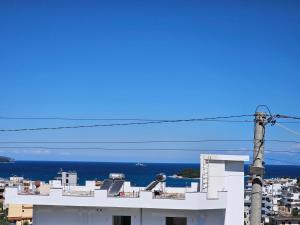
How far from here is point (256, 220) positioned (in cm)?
1205

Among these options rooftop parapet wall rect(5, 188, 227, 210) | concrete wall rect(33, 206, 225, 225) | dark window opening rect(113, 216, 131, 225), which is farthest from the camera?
dark window opening rect(113, 216, 131, 225)

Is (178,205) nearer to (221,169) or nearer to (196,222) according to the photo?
(196,222)

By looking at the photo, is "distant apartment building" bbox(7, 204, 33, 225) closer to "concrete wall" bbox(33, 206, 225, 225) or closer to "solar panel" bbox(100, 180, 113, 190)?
"solar panel" bbox(100, 180, 113, 190)

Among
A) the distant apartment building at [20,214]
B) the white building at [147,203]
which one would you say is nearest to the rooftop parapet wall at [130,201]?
the white building at [147,203]

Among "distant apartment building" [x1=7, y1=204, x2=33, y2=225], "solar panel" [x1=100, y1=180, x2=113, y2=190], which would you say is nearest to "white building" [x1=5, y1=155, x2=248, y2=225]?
"solar panel" [x1=100, y1=180, x2=113, y2=190]

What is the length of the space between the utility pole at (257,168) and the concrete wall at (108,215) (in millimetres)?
8555

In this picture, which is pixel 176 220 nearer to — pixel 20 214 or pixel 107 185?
pixel 107 185

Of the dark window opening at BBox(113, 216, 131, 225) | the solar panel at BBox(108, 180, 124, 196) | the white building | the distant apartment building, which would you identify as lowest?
the distant apartment building

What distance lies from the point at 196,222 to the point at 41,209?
5.99m

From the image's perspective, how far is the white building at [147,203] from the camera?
2047 centimetres

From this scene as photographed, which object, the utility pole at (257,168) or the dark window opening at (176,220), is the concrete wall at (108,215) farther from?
the utility pole at (257,168)

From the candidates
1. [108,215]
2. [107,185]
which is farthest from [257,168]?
[107,185]

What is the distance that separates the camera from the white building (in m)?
20.5

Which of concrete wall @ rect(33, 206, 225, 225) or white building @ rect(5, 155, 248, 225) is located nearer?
white building @ rect(5, 155, 248, 225)
